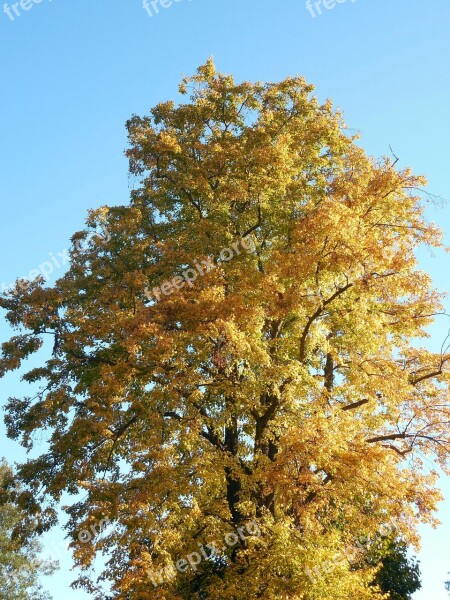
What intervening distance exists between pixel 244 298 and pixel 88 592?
764 centimetres

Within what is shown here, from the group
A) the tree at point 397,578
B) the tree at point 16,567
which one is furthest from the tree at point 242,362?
the tree at point 16,567

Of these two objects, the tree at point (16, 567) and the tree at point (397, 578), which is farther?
the tree at point (16, 567)

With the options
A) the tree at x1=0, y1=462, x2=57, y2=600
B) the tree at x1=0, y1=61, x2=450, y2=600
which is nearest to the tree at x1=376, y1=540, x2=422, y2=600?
the tree at x1=0, y1=61, x2=450, y2=600

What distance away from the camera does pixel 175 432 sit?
15211 mm

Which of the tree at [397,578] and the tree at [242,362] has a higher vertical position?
the tree at [242,362]

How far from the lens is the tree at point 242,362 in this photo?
13.6 m

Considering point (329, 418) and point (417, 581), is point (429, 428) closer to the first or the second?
point (329, 418)

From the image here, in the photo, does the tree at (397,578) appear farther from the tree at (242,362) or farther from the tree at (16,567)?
the tree at (16,567)

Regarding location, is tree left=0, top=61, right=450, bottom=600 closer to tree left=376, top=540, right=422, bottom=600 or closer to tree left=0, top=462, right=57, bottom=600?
tree left=376, top=540, right=422, bottom=600

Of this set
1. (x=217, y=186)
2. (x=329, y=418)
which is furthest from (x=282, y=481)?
(x=217, y=186)

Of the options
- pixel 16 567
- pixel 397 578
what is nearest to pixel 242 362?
pixel 397 578

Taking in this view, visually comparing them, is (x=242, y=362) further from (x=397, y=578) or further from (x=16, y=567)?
(x=16, y=567)

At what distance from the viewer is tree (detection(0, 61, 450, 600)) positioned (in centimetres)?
1362

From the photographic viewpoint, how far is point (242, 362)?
16062mm
